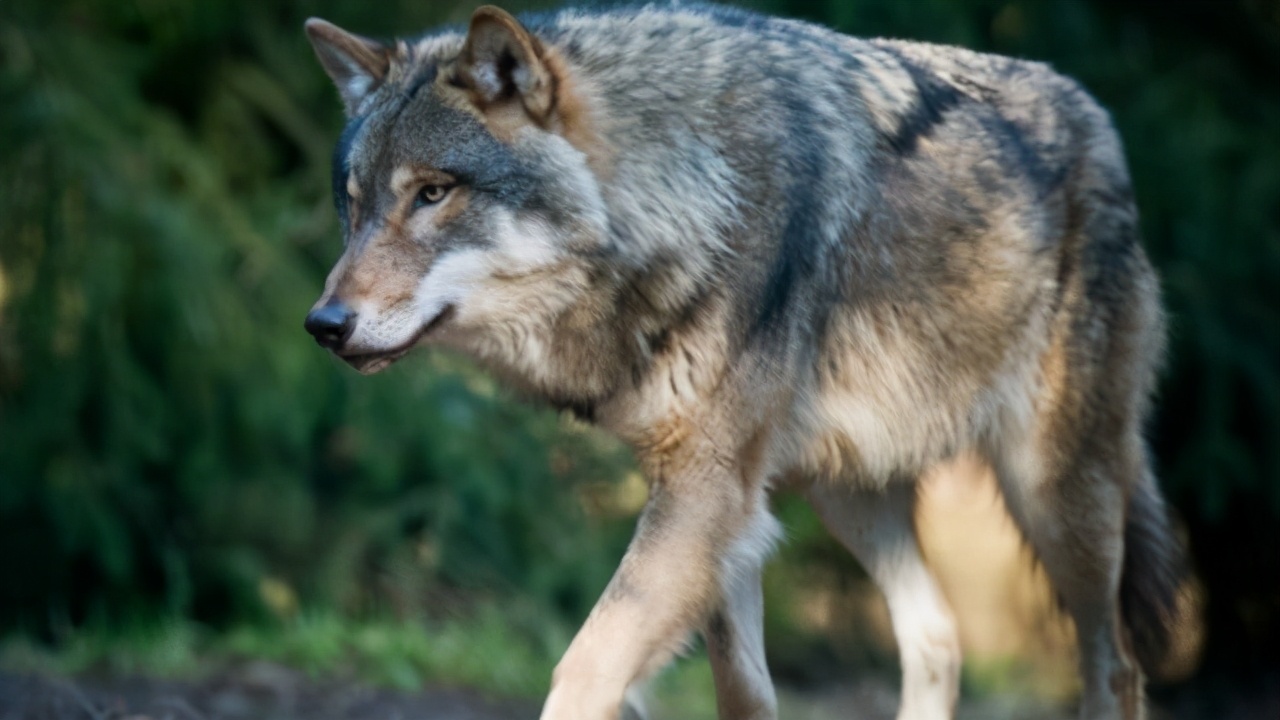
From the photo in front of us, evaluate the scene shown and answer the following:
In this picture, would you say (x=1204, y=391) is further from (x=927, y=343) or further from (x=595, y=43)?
(x=595, y=43)

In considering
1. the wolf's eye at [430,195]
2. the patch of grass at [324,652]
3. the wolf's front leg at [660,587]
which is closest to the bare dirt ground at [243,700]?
the patch of grass at [324,652]

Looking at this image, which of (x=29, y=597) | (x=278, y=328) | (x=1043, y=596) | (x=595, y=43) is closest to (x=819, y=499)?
(x=1043, y=596)

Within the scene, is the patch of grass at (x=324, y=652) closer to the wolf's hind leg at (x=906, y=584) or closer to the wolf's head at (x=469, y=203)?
the wolf's hind leg at (x=906, y=584)

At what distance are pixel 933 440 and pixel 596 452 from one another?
3175mm

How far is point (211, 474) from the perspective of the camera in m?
5.80

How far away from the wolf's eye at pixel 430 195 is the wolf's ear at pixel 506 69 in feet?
0.73

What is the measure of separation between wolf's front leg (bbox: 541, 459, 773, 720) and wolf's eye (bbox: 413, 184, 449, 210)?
81 centimetres

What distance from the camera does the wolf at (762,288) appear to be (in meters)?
3.18

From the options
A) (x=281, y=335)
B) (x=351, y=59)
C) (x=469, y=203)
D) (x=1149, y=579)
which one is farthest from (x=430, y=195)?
(x=281, y=335)

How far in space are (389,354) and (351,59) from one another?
2.94 ft

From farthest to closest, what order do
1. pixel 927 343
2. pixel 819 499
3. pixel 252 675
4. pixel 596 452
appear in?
pixel 596 452 < pixel 252 675 < pixel 819 499 < pixel 927 343

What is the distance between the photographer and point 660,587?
3.15 meters

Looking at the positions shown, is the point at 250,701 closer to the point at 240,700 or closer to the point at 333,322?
the point at 240,700

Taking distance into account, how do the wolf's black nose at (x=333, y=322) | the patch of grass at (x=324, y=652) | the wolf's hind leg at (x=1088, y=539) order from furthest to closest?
the patch of grass at (x=324, y=652), the wolf's hind leg at (x=1088, y=539), the wolf's black nose at (x=333, y=322)
